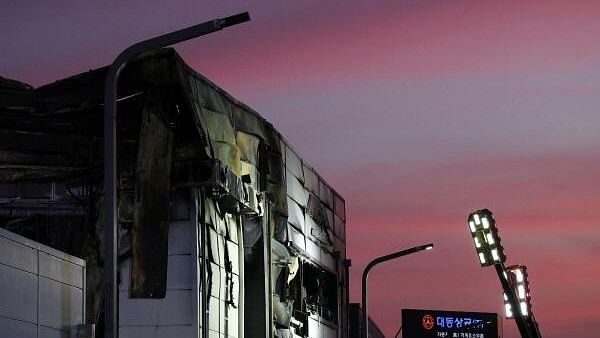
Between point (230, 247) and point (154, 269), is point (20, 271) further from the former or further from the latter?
point (230, 247)

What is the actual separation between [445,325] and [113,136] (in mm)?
55236

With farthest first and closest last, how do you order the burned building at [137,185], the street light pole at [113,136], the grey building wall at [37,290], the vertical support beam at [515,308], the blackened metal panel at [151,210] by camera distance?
the burned building at [137,185], the blackened metal panel at [151,210], the vertical support beam at [515,308], the grey building wall at [37,290], the street light pole at [113,136]

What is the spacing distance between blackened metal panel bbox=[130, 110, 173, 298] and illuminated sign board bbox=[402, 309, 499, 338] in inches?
1646

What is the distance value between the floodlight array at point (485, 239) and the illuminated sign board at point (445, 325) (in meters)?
44.8

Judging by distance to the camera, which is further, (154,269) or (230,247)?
(230,247)

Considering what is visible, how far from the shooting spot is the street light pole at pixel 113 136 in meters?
22.7

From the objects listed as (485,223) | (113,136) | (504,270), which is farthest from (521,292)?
(113,136)

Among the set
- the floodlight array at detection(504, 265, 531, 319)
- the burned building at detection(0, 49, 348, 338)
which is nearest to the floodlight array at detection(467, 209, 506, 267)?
the floodlight array at detection(504, 265, 531, 319)

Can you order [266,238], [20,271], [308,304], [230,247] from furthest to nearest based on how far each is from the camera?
[308,304] < [266,238] < [230,247] < [20,271]

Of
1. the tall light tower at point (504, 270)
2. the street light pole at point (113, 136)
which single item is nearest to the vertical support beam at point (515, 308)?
the tall light tower at point (504, 270)

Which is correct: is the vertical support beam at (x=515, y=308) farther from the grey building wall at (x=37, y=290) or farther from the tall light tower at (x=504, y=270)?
the grey building wall at (x=37, y=290)

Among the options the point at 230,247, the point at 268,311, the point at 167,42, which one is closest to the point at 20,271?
the point at 167,42

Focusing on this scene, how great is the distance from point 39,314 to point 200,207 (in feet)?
35.2

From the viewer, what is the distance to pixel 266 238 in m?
42.3
